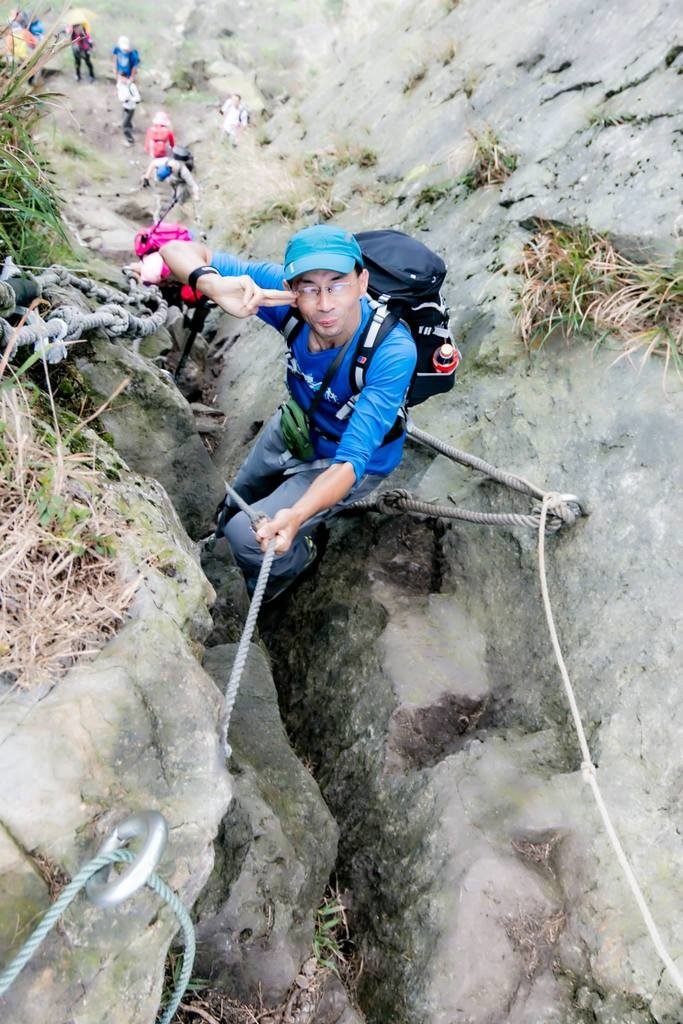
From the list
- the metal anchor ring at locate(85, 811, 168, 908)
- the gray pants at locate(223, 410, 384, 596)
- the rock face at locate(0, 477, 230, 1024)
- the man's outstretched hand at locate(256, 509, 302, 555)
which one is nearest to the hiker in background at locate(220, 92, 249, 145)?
the gray pants at locate(223, 410, 384, 596)

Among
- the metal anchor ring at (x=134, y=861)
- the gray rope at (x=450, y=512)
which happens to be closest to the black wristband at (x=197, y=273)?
the gray rope at (x=450, y=512)

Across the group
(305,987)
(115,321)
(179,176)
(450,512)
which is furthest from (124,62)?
(305,987)

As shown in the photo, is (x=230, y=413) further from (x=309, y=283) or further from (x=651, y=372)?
(x=651, y=372)

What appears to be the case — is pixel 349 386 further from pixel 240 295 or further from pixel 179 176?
pixel 179 176

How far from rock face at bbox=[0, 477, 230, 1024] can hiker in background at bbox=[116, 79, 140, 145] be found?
19.2 m

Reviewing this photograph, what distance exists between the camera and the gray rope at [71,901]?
5.60 feet

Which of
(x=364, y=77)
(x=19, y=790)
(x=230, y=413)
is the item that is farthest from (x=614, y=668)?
(x=364, y=77)

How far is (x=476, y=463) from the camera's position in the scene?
467cm

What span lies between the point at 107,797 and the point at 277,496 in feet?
8.58

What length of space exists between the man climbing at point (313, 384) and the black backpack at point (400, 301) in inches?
1.8

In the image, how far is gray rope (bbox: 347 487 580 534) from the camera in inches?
164

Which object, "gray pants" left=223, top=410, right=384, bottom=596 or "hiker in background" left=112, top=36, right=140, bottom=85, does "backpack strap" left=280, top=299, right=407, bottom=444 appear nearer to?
"gray pants" left=223, top=410, right=384, bottom=596

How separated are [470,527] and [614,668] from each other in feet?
4.46

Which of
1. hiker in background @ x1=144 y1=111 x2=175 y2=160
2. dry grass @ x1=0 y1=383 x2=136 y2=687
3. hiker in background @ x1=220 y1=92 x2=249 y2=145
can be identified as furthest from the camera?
hiker in background @ x1=220 y1=92 x2=249 y2=145
